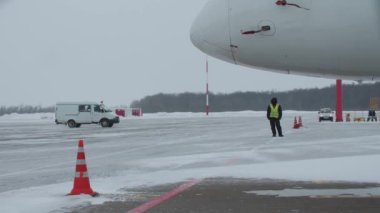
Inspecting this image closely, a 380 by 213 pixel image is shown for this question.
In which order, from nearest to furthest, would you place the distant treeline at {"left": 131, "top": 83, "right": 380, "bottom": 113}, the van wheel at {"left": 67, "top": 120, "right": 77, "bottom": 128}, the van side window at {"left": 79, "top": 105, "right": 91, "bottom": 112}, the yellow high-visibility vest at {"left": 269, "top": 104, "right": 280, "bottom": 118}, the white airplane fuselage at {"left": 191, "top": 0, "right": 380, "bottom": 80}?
the white airplane fuselage at {"left": 191, "top": 0, "right": 380, "bottom": 80}
the yellow high-visibility vest at {"left": 269, "top": 104, "right": 280, "bottom": 118}
the van side window at {"left": 79, "top": 105, "right": 91, "bottom": 112}
the van wheel at {"left": 67, "top": 120, "right": 77, "bottom": 128}
the distant treeline at {"left": 131, "top": 83, "right": 380, "bottom": 113}

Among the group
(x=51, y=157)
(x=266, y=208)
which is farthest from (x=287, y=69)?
(x=51, y=157)

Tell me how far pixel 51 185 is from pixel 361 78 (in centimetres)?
516

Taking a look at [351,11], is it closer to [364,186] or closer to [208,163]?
[364,186]

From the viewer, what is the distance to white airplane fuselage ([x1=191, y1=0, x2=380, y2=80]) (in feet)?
18.1

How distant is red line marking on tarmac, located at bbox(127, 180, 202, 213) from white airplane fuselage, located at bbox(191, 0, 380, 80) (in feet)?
6.98

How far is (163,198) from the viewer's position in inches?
287

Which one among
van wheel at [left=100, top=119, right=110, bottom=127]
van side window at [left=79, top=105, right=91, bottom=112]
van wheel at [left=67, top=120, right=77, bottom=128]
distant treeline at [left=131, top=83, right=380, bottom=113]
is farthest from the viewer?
distant treeline at [left=131, top=83, right=380, bottom=113]

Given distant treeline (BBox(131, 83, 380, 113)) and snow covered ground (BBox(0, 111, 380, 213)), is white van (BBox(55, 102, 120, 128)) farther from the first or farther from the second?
distant treeline (BBox(131, 83, 380, 113))

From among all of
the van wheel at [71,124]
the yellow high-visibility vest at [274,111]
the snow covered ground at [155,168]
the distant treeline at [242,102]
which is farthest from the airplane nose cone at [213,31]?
the distant treeline at [242,102]

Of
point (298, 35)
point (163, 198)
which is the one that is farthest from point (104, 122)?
point (298, 35)

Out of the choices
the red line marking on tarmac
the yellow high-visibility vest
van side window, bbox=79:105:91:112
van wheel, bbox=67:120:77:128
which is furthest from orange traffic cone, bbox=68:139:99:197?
van wheel, bbox=67:120:77:128

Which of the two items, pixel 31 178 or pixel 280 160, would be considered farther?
pixel 280 160

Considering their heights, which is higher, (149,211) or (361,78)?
(361,78)

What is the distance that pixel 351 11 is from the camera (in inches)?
215
